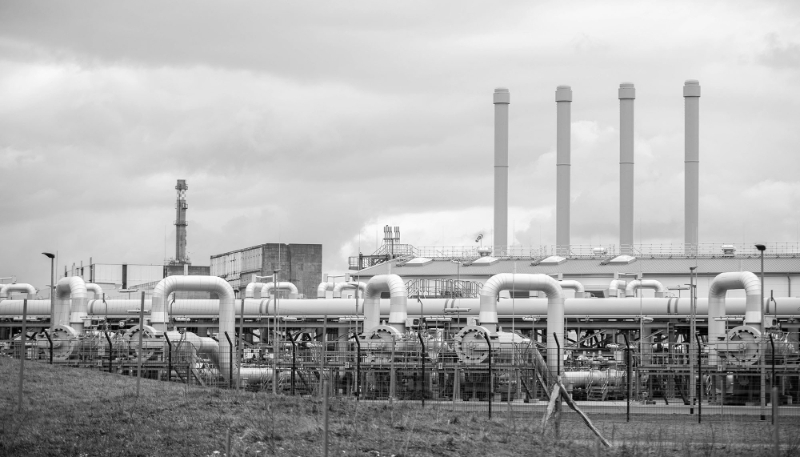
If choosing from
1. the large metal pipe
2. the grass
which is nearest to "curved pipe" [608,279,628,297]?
the large metal pipe

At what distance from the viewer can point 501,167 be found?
279ft

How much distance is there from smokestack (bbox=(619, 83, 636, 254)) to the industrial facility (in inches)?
4.3

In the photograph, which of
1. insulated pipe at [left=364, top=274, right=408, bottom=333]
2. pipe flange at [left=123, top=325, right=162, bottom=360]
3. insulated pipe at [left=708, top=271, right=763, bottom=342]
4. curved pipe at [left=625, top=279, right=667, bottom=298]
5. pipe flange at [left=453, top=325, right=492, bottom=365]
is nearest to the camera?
pipe flange at [left=453, top=325, right=492, bottom=365]

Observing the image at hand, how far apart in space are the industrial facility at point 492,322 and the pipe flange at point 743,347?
6 centimetres

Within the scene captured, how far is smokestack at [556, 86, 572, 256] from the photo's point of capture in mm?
85250

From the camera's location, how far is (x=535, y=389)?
38.3m

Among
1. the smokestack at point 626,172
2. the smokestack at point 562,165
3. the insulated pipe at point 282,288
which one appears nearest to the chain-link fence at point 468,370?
the insulated pipe at point 282,288

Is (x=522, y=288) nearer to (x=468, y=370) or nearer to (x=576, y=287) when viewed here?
(x=468, y=370)

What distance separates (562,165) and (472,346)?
1860 inches

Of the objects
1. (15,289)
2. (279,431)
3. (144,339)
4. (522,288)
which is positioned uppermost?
(522,288)

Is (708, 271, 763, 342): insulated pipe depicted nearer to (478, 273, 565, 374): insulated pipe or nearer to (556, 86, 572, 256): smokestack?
(478, 273, 565, 374): insulated pipe

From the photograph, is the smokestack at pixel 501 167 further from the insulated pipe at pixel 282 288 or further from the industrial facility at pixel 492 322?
the insulated pipe at pixel 282 288

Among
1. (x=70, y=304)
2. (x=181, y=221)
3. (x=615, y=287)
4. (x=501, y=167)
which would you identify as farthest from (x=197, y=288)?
(x=181, y=221)

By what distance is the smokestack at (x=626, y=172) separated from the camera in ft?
281
